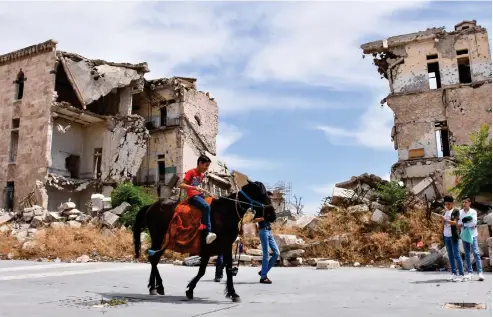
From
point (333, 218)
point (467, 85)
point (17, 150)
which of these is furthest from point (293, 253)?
point (17, 150)

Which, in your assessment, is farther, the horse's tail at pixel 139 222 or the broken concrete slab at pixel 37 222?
the broken concrete slab at pixel 37 222

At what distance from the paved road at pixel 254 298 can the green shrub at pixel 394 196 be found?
8.56 metres

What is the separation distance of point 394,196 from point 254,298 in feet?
40.7

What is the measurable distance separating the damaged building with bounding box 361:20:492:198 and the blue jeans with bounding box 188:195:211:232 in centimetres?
1992

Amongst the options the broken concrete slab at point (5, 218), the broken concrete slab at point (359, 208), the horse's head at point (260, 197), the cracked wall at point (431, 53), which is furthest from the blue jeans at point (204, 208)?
the broken concrete slab at point (5, 218)

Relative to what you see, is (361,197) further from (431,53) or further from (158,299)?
(158,299)

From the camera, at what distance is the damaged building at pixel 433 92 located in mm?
24125

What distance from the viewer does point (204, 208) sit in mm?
6363

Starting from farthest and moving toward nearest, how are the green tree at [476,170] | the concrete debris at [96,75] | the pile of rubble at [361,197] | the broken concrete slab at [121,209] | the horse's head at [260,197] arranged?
the concrete debris at [96,75] < the broken concrete slab at [121,209] < the pile of rubble at [361,197] < the green tree at [476,170] < the horse's head at [260,197]

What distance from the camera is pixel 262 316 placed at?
174 inches

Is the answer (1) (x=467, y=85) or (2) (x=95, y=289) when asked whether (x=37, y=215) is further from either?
(1) (x=467, y=85)

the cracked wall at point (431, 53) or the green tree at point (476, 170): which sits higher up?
the cracked wall at point (431, 53)

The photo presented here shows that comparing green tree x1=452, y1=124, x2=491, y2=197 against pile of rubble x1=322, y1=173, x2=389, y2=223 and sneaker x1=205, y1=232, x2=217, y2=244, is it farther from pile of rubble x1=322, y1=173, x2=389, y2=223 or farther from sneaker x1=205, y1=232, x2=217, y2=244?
sneaker x1=205, y1=232, x2=217, y2=244

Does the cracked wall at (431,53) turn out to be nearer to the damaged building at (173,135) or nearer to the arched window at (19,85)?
the damaged building at (173,135)
